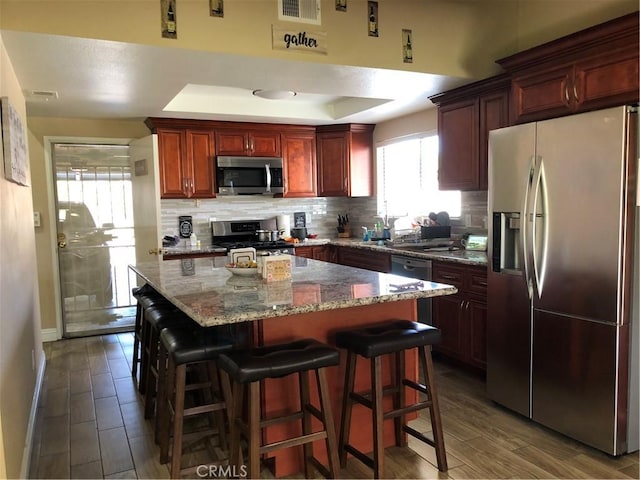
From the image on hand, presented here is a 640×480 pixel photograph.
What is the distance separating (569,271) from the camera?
2.56 metres

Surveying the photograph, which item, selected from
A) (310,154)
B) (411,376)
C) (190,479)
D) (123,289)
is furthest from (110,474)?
(310,154)

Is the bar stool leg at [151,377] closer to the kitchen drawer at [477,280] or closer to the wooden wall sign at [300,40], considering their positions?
the wooden wall sign at [300,40]

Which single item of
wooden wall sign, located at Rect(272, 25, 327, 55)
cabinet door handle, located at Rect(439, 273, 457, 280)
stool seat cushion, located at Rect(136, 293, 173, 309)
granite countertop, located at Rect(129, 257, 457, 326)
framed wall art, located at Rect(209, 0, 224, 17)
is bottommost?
stool seat cushion, located at Rect(136, 293, 173, 309)

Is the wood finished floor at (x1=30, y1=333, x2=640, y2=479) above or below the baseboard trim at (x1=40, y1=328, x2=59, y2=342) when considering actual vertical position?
below

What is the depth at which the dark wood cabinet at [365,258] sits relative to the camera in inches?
177

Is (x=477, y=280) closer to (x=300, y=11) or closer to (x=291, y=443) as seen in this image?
(x=291, y=443)

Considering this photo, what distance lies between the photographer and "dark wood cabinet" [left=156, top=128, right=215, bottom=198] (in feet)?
16.5

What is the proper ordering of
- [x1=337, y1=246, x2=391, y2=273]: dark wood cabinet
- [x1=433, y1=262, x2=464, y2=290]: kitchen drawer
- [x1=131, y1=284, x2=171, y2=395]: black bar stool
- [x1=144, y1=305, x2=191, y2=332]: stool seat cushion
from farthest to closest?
1. [x1=337, y1=246, x2=391, y2=273]: dark wood cabinet
2. [x1=433, y1=262, x2=464, y2=290]: kitchen drawer
3. [x1=131, y1=284, x2=171, y2=395]: black bar stool
4. [x1=144, y1=305, x2=191, y2=332]: stool seat cushion

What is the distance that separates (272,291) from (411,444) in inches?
45.2

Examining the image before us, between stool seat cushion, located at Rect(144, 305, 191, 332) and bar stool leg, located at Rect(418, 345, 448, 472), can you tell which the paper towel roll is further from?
bar stool leg, located at Rect(418, 345, 448, 472)

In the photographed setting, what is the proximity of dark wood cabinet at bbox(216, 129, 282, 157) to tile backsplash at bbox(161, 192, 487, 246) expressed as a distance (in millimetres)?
590

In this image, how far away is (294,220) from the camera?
602 cm

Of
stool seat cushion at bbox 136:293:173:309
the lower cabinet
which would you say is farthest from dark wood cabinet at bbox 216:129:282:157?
the lower cabinet

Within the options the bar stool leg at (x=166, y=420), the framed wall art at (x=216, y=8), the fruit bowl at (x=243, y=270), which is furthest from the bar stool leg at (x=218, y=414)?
the framed wall art at (x=216, y=8)
